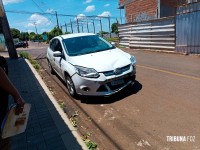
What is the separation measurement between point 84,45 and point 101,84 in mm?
1939

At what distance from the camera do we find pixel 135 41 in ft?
54.1

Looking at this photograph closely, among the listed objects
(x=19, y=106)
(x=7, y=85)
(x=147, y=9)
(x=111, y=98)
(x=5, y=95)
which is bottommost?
(x=111, y=98)

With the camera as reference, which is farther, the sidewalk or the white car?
the white car

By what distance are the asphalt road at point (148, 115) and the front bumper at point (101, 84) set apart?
1.09 feet

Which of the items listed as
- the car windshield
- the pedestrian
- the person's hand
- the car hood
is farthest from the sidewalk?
the car windshield

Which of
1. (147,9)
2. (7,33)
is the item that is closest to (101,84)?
(7,33)

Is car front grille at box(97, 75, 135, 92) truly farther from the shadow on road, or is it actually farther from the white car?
the shadow on road

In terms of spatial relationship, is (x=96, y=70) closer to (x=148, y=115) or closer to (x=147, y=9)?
(x=148, y=115)

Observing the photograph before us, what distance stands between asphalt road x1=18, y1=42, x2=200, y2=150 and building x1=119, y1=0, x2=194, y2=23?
44.8 ft

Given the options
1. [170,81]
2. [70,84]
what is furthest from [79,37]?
[170,81]

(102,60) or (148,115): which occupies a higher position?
(102,60)

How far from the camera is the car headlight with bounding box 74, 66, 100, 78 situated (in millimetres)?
5246

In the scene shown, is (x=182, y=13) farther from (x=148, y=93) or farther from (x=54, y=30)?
(x=54, y=30)

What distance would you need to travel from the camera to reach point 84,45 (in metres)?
6.68
